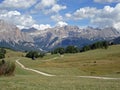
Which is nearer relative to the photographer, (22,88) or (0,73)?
(22,88)

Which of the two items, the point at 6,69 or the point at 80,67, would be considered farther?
the point at 80,67

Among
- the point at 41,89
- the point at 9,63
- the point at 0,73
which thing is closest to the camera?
the point at 41,89

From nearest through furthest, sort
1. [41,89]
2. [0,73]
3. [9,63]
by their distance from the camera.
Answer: [41,89] < [0,73] < [9,63]

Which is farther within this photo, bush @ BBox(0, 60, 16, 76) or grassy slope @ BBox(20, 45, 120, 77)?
grassy slope @ BBox(20, 45, 120, 77)

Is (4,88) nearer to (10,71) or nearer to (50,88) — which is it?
(50,88)

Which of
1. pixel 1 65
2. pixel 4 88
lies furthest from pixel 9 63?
pixel 4 88

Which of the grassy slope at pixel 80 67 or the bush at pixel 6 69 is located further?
the grassy slope at pixel 80 67

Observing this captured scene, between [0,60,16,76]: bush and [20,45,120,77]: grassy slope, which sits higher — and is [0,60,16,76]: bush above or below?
above

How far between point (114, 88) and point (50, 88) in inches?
206

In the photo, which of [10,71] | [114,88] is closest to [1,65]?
[10,71]

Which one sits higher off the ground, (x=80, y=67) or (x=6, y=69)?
(x=6, y=69)

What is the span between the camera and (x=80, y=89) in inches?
914

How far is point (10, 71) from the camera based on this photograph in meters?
40.9

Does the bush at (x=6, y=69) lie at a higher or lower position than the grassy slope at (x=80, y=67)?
higher
